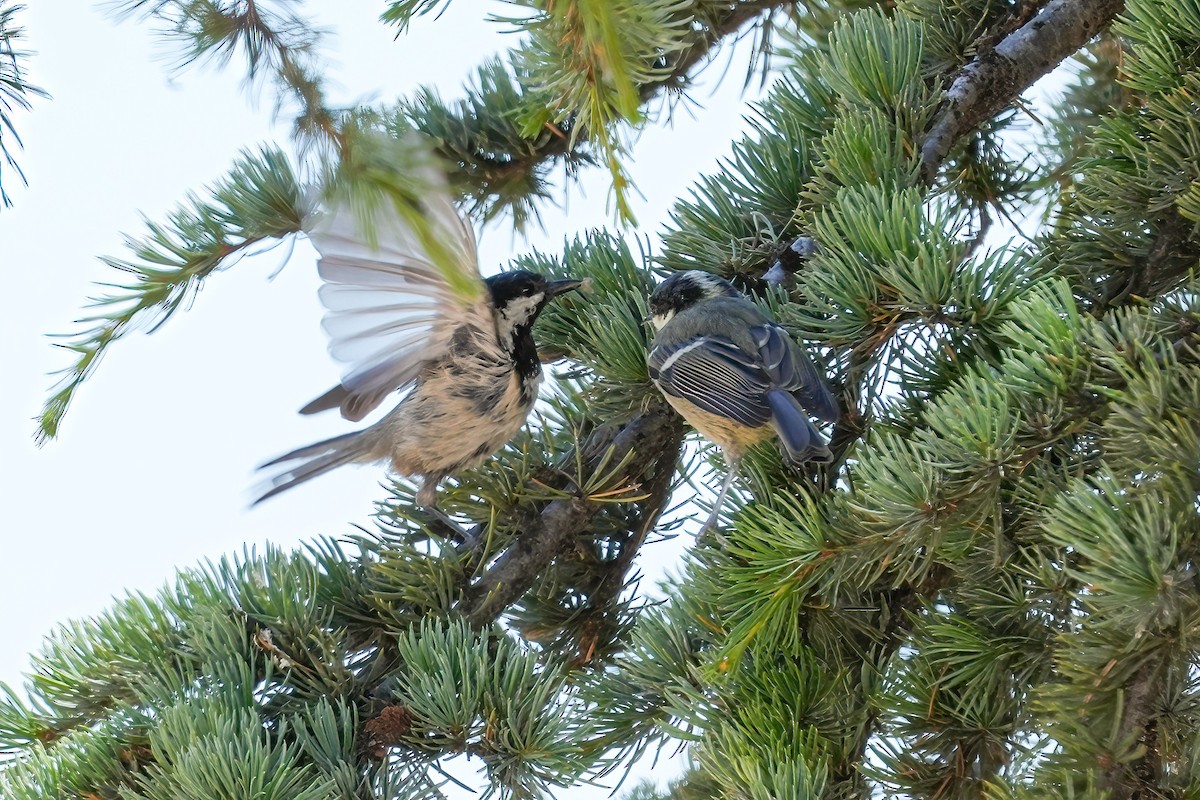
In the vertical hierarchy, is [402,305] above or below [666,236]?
below

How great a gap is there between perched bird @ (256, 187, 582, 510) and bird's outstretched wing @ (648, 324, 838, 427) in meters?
0.27

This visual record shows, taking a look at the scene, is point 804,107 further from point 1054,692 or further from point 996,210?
point 1054,692

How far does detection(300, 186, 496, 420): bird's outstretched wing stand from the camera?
1745 millimetres

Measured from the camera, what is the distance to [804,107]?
72.9 inches

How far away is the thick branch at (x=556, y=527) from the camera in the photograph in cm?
155

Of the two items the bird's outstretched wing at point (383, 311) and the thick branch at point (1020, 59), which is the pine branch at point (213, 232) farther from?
the thick branch at point (1020, 59)

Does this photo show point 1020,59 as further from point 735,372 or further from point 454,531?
point 454,531

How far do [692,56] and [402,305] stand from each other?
2.28ft

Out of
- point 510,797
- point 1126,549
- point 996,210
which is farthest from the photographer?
point 996,210

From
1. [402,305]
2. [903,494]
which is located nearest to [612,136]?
[903,494]

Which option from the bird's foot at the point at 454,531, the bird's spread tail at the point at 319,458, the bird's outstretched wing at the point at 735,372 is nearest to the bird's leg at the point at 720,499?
the bird's outstretched wing at the point at 735,372

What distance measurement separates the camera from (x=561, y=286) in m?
1.99

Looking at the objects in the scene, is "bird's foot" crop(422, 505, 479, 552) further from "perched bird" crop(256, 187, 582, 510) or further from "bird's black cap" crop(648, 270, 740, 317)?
"bird's black cap" crop(648, 270, 740, 317)

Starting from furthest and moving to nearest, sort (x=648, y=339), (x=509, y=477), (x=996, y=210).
A: (x=996, y=210)
(x=648, y=339)
(x=509, y=477)
